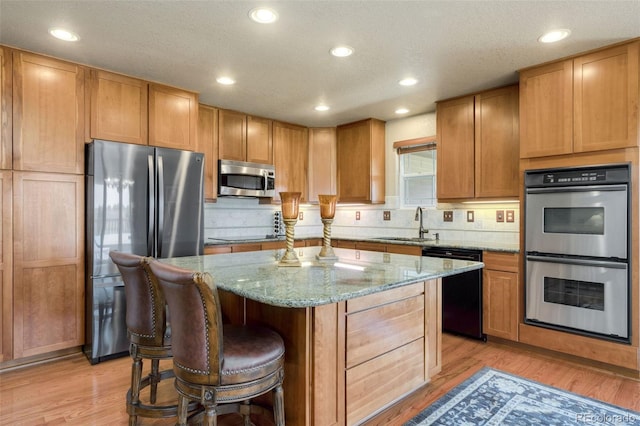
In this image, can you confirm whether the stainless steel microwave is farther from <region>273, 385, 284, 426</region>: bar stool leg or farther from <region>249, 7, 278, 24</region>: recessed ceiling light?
<region>273, 385, 284, 426</region>: bar stool leg

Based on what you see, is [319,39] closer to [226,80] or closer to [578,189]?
[226,80]

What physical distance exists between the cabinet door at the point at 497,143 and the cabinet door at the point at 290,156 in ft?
7.51

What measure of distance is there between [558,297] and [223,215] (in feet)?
12.0

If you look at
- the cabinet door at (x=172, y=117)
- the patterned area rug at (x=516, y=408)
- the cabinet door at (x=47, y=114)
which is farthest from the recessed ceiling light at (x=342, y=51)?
the patterned area rug at (x=516, y=408)

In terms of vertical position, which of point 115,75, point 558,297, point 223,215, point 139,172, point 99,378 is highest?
point 115,75

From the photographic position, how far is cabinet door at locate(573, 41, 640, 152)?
8.61 ft

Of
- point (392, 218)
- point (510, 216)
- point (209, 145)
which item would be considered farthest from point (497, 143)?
point (209, 145)

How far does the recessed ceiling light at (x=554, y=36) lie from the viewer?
2.51 metres

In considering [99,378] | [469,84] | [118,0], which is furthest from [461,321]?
[118,0]

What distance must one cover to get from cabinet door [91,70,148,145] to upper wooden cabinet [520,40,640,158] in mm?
3389

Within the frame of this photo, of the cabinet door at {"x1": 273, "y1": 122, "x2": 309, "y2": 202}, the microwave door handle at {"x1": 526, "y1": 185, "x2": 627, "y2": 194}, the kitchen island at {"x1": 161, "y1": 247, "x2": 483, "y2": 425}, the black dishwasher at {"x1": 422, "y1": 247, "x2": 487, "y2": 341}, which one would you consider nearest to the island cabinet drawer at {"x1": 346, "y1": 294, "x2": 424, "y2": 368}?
the kitchen island at {"x1": 161, "y1": 247, "x2": 483, "y2": 425}

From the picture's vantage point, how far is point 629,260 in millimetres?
2637

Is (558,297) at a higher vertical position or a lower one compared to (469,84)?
lower

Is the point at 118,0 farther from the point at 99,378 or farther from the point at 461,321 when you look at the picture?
the point at 461,321
